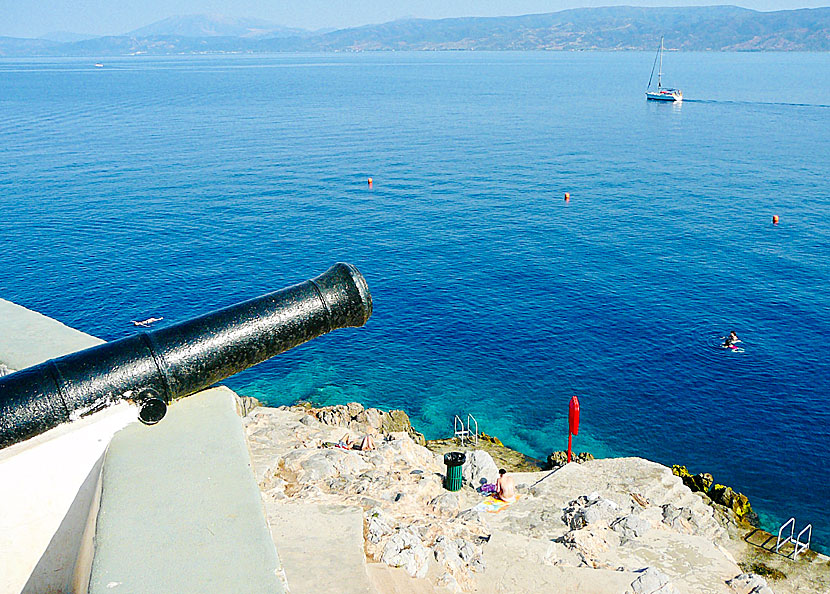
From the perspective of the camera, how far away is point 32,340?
27.5 ft

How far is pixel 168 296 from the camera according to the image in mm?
37688

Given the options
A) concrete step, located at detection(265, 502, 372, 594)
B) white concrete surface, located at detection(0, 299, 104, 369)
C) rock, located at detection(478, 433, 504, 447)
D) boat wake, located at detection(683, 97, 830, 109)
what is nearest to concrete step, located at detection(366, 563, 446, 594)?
concrete step, located at detection(265, 502, 372, 594)

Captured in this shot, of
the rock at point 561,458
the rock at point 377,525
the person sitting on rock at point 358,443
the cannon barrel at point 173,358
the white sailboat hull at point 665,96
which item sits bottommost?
the white sailboat hull at point 665,96

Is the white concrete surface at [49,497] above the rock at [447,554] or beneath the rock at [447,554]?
above

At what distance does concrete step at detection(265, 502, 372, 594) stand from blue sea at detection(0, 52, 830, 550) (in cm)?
1421

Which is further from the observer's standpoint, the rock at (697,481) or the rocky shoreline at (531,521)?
the rock at (697,481)

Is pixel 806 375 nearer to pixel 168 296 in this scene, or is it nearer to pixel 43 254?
pixel 168 296

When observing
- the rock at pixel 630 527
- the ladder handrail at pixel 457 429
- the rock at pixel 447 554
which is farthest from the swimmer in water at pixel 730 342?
the rock at pixel 447 554

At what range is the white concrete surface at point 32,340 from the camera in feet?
25.8

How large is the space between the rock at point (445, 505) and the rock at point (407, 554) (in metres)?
2.96

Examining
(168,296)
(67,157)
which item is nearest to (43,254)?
(168,296)

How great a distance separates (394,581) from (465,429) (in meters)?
15.5

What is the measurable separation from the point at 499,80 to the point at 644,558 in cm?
18208

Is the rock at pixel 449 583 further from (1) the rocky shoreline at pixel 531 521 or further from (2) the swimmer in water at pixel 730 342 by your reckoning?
(2) the swimmer in water at pixel 730 342
